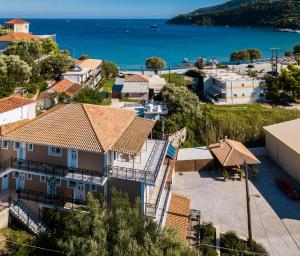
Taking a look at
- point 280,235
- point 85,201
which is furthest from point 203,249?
point 85,201

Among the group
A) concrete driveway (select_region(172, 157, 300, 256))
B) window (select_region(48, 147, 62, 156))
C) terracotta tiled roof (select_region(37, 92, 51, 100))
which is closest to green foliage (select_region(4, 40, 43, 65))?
terracotta tiled roof (select_region(37, 92, 51, 100))

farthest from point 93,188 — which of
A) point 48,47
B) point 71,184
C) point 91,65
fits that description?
point 48,47

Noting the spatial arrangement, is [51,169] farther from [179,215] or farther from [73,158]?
[179,215]

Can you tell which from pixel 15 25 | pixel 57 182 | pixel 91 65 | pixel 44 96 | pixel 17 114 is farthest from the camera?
pixel 15 25

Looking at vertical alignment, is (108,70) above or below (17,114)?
above

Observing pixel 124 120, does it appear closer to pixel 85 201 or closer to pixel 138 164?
pixel 138 164

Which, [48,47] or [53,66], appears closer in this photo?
[53,66]

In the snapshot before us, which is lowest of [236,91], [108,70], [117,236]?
[117,236]
